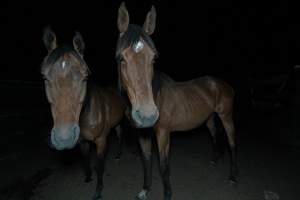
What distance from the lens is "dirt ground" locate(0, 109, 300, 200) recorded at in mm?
2717

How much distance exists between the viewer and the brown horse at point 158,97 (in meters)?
1.70

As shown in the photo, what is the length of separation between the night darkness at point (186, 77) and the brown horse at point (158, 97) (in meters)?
0.66

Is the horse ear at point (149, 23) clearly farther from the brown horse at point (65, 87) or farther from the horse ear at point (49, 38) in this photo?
the horse ear at point (49, 38)

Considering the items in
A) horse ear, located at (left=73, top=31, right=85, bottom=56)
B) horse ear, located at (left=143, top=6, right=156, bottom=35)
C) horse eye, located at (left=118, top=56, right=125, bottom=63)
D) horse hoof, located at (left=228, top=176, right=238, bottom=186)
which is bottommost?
horse hoof, located at (left=228, top=176, right=238, bottom=186)

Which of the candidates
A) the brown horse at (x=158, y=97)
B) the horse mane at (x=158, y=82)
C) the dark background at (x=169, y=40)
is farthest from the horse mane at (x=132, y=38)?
the dark background at (x=169, y=40)

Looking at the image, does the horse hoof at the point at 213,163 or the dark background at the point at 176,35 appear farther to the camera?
the dark background at the point at 176,35

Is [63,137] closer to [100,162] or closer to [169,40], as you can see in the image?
[100,162]

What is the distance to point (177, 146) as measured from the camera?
4.50 m

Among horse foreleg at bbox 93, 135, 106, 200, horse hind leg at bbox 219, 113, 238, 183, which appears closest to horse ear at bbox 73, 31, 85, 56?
horse foreleg at bbox 93, 135, 106, 200

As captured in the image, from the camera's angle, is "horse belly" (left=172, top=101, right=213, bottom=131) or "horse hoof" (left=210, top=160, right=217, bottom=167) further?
"horse hoof" (left=210, top=160, right=217, bottom=167)

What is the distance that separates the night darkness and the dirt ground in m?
0.02

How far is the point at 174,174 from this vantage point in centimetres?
327

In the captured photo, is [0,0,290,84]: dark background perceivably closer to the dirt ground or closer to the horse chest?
the dirt ground

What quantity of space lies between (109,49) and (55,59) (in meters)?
5.22
